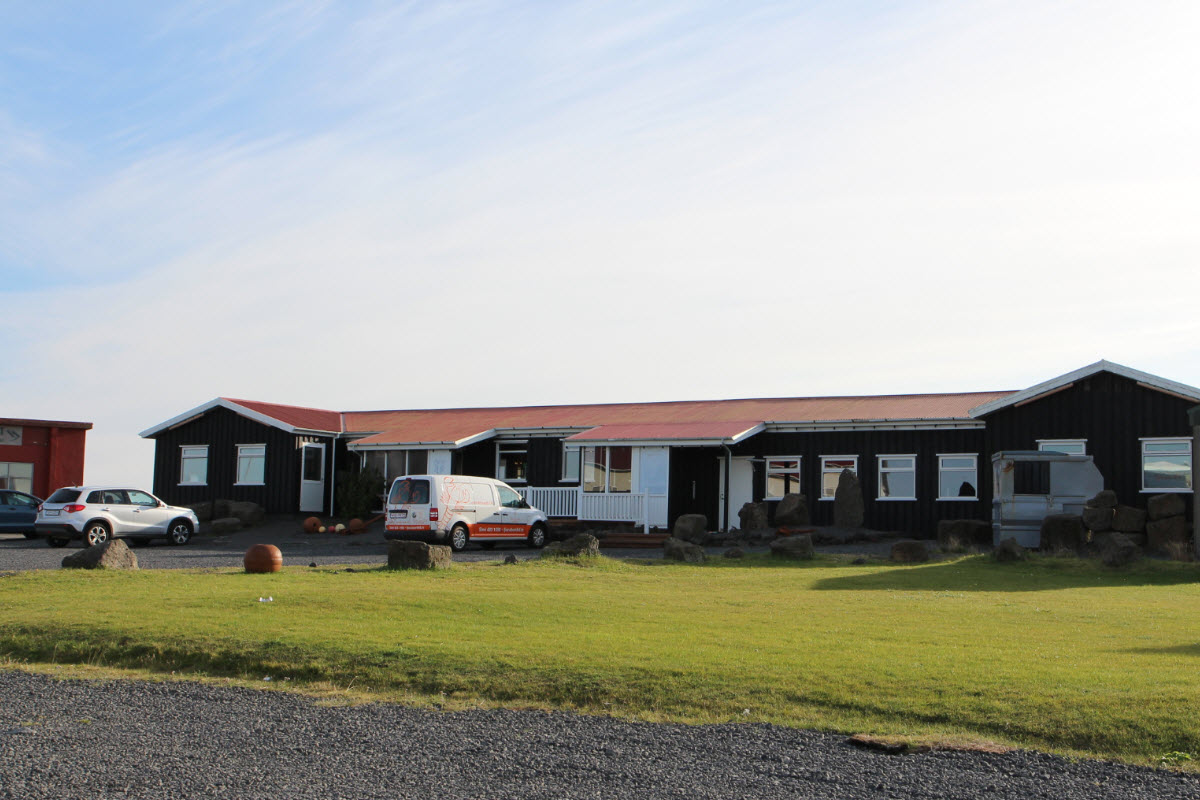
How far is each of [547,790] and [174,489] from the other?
114ft

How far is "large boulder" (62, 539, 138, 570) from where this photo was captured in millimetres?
18484

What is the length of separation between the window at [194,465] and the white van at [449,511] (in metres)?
14.3

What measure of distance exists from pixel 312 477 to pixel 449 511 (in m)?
12.8

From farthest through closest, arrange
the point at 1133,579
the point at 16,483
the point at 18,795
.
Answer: the point at 16,483 < the point at 1133,579 < the point at 18,795

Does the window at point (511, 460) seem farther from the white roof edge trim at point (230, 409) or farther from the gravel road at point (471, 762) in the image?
the gravel road at point (471, 762)

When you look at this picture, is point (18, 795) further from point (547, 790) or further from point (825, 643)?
point (825, 643)

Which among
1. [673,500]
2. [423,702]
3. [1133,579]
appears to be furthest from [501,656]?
[673,500]

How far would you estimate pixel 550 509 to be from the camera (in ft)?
106

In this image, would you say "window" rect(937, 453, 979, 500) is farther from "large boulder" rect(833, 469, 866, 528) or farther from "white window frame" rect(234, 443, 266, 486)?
"white window frame" rect(234, 443, 266, 486)

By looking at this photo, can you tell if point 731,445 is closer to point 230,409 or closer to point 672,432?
point 672,432

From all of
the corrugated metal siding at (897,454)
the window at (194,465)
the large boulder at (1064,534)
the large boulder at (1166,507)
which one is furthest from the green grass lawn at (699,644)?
the window at (194,465)

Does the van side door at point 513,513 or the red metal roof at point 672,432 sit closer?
the van side door at point 513,513

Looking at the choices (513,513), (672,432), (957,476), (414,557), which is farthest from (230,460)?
(957,476)

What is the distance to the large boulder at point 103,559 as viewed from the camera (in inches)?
728
